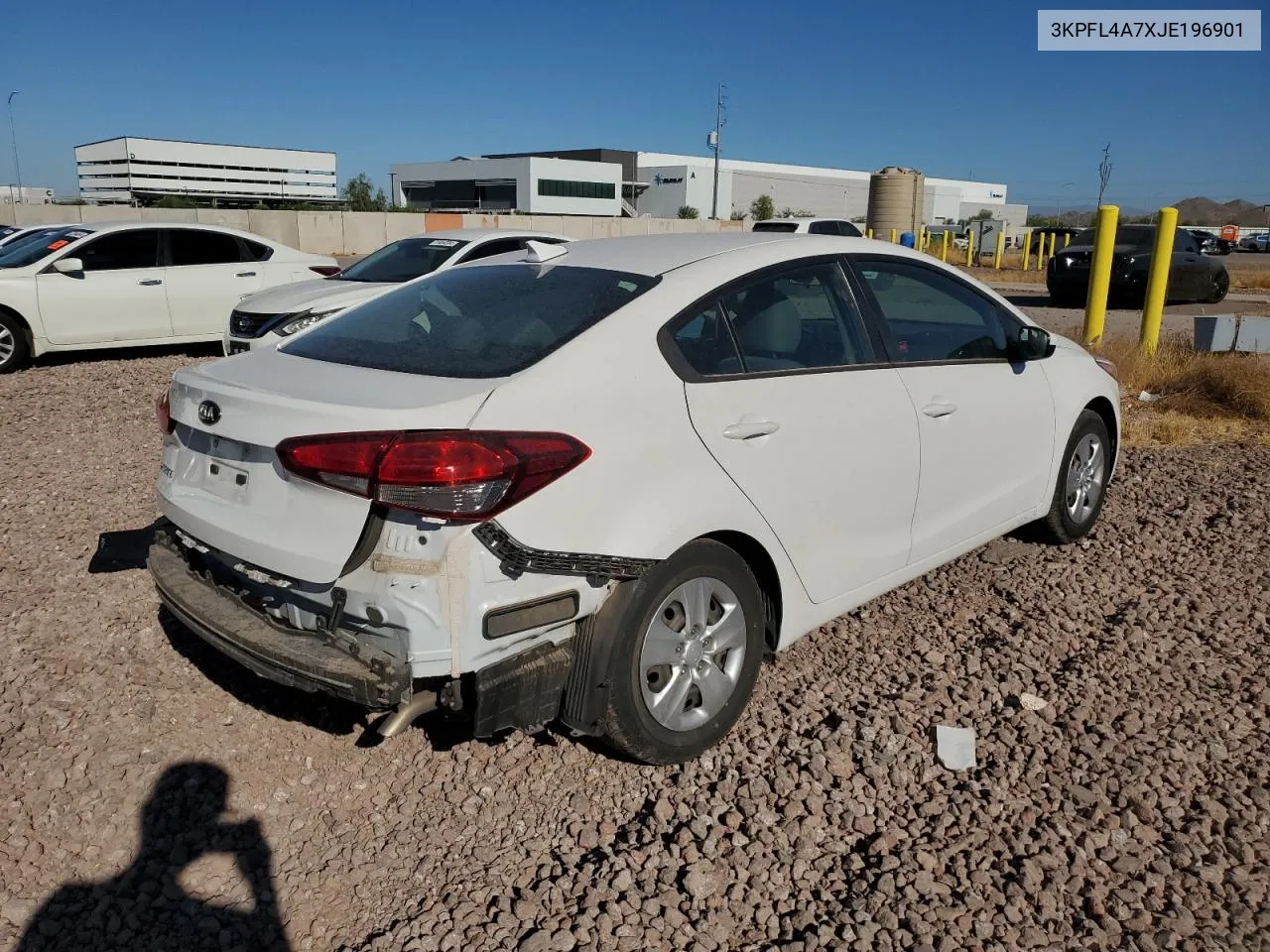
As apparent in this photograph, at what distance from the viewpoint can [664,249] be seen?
378 cm

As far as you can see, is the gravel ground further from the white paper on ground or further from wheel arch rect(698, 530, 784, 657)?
wheel arch rect(698, 530, 784, 657)

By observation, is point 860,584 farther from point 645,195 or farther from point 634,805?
point 645,195

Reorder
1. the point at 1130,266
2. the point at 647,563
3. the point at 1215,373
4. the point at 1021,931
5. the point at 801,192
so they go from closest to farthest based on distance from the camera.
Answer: the point at 1021,931
the point at 647,563
the point at 1215,373
the point at 1130,266
the point at 801,192

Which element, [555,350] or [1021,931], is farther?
[555,350]

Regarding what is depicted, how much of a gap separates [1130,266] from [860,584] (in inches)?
625

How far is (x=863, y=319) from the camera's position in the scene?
152 inches

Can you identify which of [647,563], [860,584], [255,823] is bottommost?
[255,823]

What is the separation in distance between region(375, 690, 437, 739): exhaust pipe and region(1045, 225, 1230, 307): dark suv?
17.3 m

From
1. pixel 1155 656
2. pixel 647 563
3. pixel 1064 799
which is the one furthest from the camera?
pixel 1155 656

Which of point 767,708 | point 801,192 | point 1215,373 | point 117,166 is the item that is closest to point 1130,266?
point 1215,373

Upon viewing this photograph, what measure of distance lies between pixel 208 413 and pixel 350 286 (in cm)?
732

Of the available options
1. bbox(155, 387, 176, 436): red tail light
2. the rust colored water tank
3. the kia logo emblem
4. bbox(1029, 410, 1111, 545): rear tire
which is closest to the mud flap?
the kia logo emblem

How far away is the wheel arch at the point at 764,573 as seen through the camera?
323 centimetres

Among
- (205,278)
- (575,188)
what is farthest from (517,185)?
(205,278)
